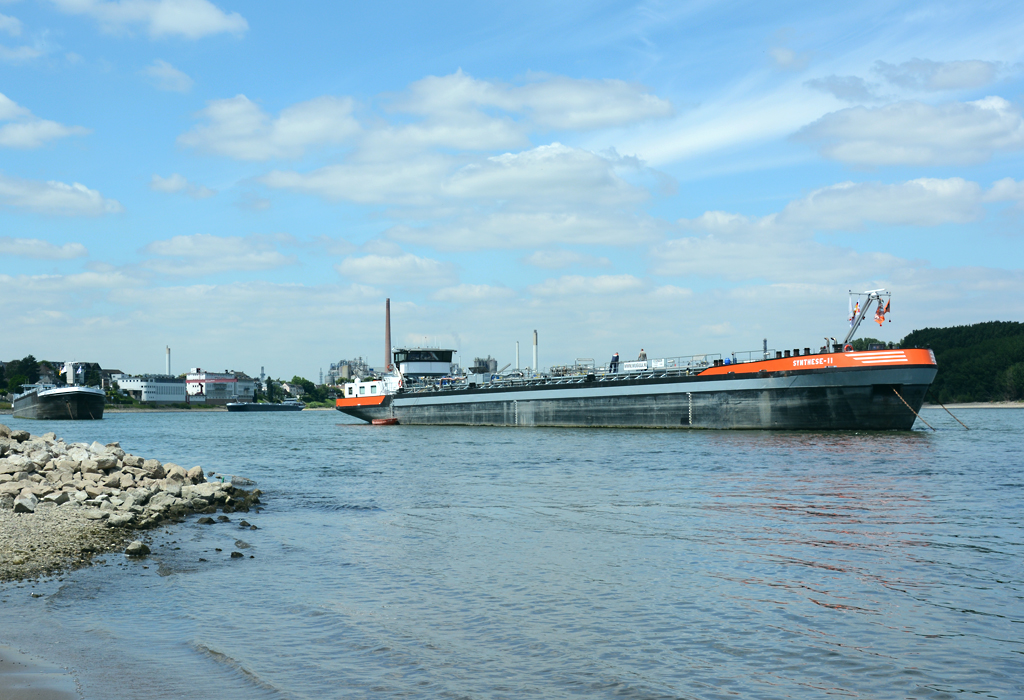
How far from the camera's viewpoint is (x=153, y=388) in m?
178

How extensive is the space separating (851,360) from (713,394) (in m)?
8.02

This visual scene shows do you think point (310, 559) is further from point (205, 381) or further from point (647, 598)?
point (205, 381)

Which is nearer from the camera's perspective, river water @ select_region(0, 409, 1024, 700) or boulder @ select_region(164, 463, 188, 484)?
river water @ select_region(0, 409, 1024, 700)

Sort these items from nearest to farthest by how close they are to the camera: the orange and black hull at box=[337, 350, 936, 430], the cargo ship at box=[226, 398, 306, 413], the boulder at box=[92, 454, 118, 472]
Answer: the boulder at box=[92, 454, 118, 472] → the orange and black hull at box=[337, 350, 936, 430] → the cargo ship at box=[226, 398, 306, 413]

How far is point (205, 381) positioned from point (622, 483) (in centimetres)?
18229

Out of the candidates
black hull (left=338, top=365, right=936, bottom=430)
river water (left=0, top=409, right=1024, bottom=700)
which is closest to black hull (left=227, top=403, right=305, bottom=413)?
black hull (left=338, top=365, right=936, bottom=430)

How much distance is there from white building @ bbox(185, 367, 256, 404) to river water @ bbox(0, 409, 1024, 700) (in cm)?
17897

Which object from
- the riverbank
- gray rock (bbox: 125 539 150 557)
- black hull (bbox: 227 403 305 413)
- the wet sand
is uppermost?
the wet sand

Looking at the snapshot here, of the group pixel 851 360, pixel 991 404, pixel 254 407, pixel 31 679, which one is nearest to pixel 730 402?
pixel 851 360

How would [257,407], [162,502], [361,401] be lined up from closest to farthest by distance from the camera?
[162,502] < [361,401] < [257,407]

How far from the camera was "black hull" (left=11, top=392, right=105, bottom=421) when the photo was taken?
91438 millimetres

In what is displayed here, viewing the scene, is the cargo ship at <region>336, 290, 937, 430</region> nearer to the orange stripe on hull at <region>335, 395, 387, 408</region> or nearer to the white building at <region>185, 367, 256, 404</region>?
the orange stripe on hull at <region>335, 395, 387, 408</region>

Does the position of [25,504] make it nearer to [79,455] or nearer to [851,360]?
[79,455]

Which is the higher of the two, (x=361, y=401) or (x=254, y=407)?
(x=361, y=401)
